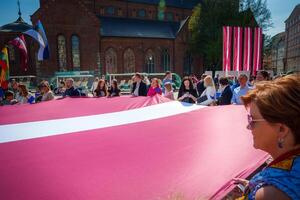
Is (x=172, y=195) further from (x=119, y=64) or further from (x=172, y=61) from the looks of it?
(x=172, y=61)

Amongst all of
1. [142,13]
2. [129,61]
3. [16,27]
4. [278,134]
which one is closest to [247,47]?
[278,134]

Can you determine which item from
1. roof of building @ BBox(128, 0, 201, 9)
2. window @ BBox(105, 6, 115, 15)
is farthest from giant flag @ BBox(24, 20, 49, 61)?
roof of building @ BBox(128, 0, 201, 9)

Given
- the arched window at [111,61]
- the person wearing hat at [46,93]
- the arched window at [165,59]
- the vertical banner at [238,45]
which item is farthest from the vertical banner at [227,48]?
the arched window at [165,59]

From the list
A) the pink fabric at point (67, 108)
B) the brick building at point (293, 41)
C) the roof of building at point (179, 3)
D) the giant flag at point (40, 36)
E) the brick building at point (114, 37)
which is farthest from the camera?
the brick building at point (293, 41)

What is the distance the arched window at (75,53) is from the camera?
103ft

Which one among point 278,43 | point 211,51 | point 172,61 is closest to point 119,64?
point 172,61

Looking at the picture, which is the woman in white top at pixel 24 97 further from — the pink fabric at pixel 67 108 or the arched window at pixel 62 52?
the arched window at pixel 62 52

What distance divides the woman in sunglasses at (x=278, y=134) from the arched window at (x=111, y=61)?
3260cm

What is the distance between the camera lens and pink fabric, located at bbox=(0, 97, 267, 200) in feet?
5.34

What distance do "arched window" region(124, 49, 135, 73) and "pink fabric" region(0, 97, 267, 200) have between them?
1262 inches

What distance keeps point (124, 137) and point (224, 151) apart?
99 centimetres

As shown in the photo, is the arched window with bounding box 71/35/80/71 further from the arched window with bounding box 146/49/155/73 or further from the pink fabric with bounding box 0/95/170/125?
the pink fabric with bounding box 0/95/170/125

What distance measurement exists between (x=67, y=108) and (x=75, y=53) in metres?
28.9

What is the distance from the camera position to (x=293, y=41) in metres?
79.9
